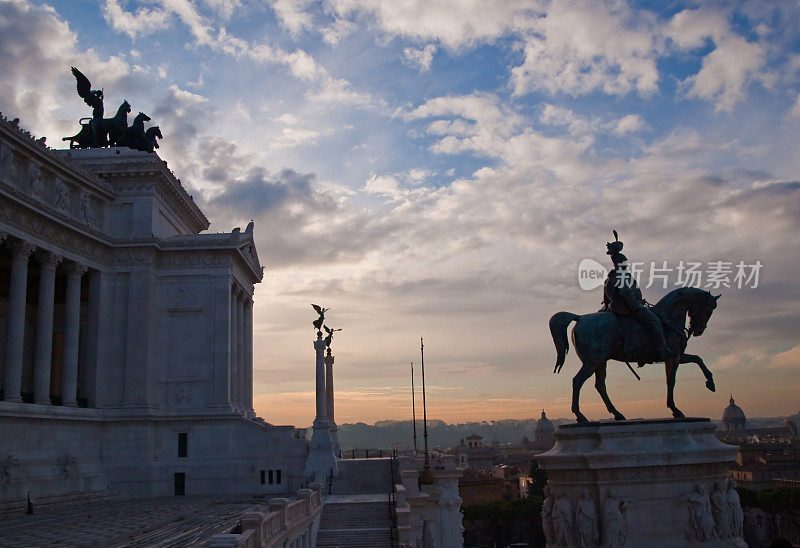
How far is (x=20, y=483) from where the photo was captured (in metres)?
35.5

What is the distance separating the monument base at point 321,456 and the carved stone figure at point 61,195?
1856 centimetres

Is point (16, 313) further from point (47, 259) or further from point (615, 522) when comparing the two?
point (615, 522)

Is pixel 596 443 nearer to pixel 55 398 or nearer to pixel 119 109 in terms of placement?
pixel 55 398

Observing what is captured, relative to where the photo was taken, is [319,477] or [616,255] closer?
[616,255]

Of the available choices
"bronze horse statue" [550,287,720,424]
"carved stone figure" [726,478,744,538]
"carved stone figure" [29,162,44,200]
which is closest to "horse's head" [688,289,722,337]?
"bronze horse statue" [550,287,720,424]

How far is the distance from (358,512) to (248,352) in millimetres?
26334

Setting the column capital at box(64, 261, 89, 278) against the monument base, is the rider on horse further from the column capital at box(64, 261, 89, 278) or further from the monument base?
the column capital at box(64, 261, 89, 278)

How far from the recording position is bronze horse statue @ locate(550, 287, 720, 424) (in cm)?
1870

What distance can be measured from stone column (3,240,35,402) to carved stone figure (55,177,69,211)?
3.48 meters

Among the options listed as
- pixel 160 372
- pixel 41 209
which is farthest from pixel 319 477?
pixel 41 209

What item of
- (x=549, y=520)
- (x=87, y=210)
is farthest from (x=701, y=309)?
(x=87, y=210)

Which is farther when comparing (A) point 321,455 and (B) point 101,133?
(B) point 101,133

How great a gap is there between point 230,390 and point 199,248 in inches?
355

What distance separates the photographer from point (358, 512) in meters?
31.7
